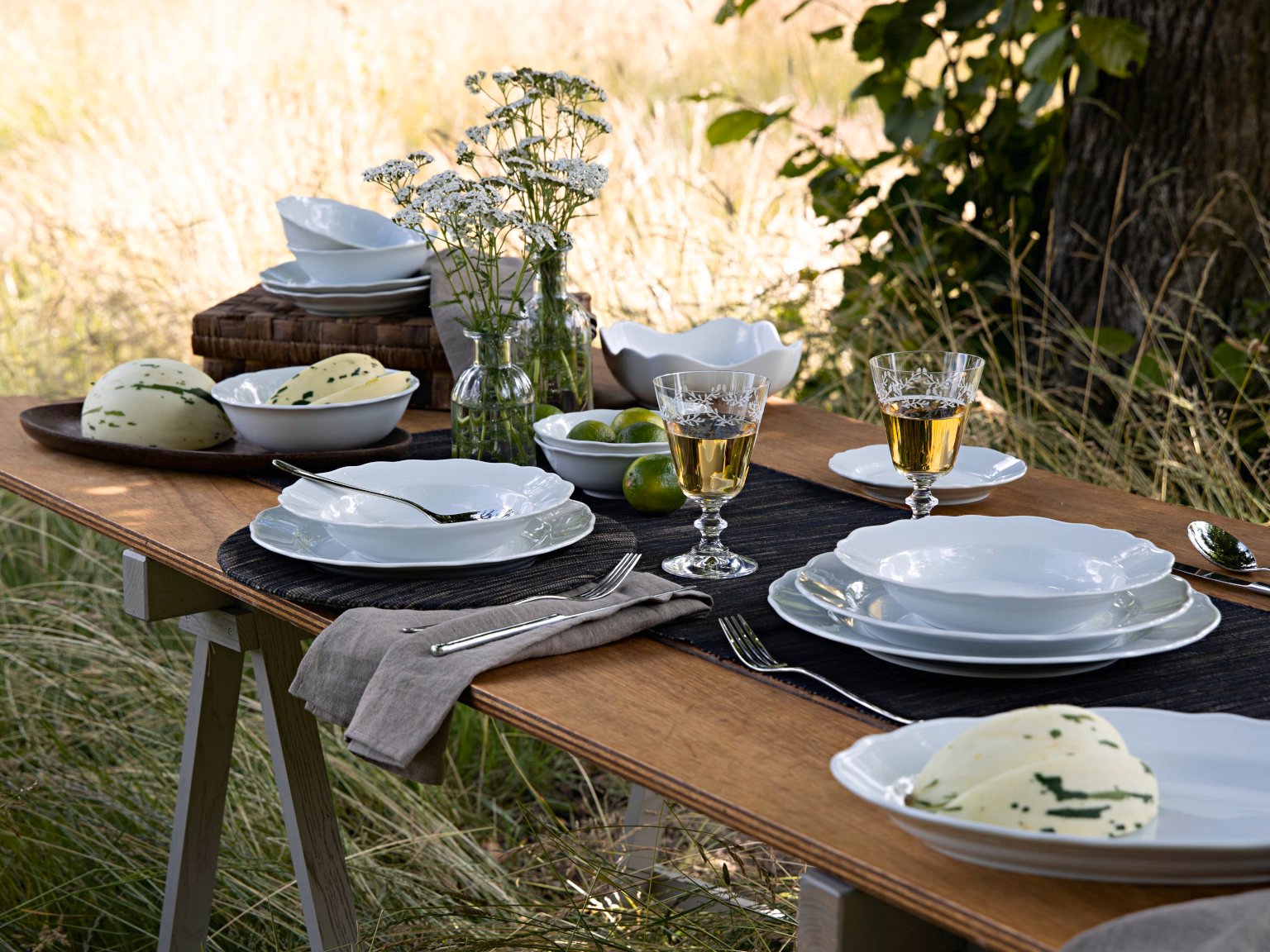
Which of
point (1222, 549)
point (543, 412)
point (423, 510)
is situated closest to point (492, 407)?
point (543, 412)

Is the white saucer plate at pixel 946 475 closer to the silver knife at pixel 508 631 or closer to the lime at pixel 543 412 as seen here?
the lime at pixel 543 412

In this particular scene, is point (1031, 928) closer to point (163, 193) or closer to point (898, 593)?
point (898, 593)

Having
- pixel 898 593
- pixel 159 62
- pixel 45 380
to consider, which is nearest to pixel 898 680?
pixel 898 593

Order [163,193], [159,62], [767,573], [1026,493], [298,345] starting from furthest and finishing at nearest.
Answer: [159,62] < [163,193] < [298,345] < [1026,493] < [767,573]

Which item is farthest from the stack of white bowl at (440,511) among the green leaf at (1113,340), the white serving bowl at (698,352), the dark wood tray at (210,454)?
the green leaf at (1113,340)

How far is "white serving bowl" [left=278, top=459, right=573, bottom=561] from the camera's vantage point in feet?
4.64

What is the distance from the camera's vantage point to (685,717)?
1.10 metres

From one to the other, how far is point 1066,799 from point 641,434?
100 cm

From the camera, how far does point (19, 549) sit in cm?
366

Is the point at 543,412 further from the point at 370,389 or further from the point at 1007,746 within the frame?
the point at 1007,746

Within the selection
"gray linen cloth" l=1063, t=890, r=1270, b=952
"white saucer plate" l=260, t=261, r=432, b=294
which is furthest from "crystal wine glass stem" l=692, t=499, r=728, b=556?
"white saucer plate" l=260, t=261, r=432, b=294

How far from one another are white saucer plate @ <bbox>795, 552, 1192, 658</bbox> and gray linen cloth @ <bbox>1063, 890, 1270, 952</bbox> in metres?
0.38

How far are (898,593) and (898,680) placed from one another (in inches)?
3.0

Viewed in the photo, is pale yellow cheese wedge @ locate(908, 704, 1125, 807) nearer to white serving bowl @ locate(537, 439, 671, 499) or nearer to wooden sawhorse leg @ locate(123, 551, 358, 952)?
white serving bowl @ locate(537, 439, 671, 499)
